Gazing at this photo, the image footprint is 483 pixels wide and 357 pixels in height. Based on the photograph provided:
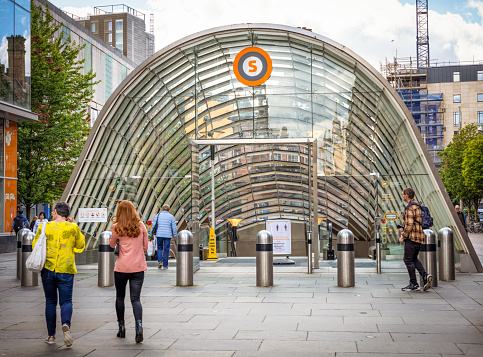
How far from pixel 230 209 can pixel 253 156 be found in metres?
4.77

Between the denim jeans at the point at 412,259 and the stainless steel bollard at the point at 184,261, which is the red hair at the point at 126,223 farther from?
the denim jeans at the point at 412,259

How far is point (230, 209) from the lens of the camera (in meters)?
31.6

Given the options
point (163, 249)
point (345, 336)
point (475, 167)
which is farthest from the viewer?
point (475, 167)

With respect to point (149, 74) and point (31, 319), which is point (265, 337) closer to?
point (31, 319)

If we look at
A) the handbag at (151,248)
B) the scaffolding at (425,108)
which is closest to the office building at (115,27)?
the scaffolding at (425,108)

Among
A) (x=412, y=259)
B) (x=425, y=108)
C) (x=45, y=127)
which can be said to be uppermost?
(x=425, y=108)

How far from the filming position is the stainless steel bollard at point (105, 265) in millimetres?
12656

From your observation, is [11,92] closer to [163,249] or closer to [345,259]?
[163,249]

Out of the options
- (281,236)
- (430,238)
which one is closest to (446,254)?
(430,238)

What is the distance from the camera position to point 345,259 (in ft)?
39.8

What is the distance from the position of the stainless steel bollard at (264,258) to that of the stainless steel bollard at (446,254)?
3749 mm

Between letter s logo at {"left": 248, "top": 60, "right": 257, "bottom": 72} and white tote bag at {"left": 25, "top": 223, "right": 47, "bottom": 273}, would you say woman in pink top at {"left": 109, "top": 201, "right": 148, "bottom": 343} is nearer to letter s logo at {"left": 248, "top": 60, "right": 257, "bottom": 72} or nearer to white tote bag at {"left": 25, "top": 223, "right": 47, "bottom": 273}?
white tote bag at {"left": 25, "top": 223, "right": 47, "bottom": 273}

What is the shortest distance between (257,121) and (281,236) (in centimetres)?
352

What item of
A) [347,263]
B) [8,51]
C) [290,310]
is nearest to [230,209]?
[8,51]
